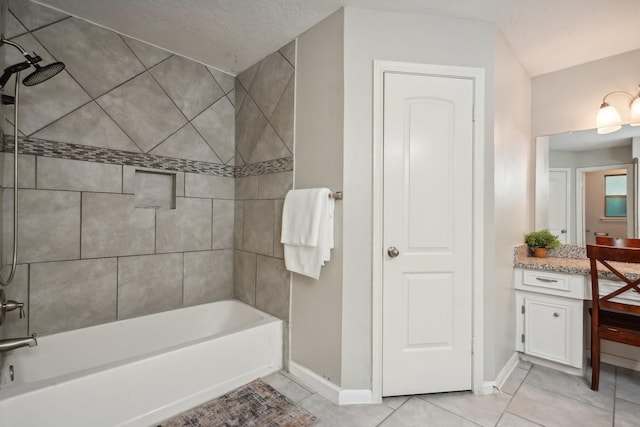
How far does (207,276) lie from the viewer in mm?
2496

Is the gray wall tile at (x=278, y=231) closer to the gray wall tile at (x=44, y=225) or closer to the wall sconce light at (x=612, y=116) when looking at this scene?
the gray wall tile at (x=44, y=225)

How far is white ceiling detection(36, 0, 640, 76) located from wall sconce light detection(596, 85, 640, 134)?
0.41 m

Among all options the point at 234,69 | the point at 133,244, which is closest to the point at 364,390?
the point at 133,244

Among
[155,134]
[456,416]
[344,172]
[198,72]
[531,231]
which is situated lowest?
[456,416]

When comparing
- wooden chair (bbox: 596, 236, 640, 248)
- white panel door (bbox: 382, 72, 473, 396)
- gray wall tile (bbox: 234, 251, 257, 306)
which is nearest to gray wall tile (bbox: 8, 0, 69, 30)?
gray wall tile (bbox: 234, 251, 257, 306)

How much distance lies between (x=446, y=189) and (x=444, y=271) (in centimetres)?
52

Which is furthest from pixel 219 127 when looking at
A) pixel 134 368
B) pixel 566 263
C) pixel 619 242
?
pixel 619 242

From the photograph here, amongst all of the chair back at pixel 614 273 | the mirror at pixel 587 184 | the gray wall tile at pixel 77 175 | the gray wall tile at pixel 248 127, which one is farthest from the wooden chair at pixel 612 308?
the gray wall tile at pixel 77 175

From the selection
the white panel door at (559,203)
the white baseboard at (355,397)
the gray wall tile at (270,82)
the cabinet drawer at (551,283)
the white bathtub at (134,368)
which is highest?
the gray wall tile at (270,82)

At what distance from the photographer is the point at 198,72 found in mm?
2445

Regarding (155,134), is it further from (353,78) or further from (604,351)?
(604,351)

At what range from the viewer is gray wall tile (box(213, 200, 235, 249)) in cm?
255

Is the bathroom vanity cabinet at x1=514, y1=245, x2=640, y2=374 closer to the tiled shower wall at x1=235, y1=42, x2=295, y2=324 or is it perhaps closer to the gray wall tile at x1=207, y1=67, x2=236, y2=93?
the tiled shower wall at x1=235, y1=42, x2=295, y2=324

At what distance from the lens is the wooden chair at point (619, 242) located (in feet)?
6.89
